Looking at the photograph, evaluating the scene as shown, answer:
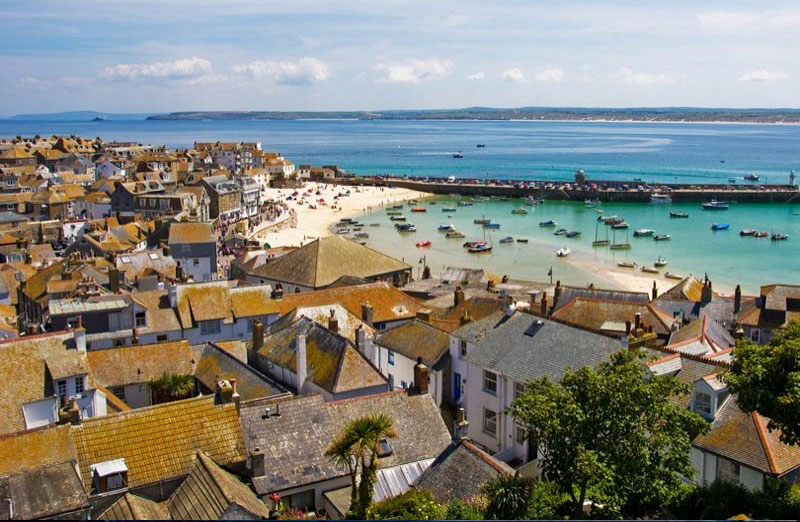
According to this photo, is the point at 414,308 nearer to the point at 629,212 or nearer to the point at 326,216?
the point at 326,216

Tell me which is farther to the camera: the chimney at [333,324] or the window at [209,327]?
the window at [209,327]

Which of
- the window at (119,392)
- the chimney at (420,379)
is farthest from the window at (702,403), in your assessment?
the window at (119,392)

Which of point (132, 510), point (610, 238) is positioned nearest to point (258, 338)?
point (132, 510)

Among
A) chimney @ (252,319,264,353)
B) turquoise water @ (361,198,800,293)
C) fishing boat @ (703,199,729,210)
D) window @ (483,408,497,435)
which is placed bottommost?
turquoise water @ (361,198,800,293)

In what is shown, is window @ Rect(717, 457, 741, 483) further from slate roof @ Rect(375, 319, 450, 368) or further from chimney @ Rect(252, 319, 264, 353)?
chimney @ Rect(252, 319, 264, 353)

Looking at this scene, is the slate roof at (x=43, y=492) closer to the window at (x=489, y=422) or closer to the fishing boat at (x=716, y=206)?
the window at (x=489, y=422)

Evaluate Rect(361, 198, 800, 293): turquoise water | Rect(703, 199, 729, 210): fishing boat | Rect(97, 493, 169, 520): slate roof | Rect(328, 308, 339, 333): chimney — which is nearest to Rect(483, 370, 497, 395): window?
Rect(328, 308, 339, 333): chimney

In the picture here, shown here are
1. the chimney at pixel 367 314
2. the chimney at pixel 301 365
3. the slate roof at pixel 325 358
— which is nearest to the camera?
the slate roof at pixel 325 358
